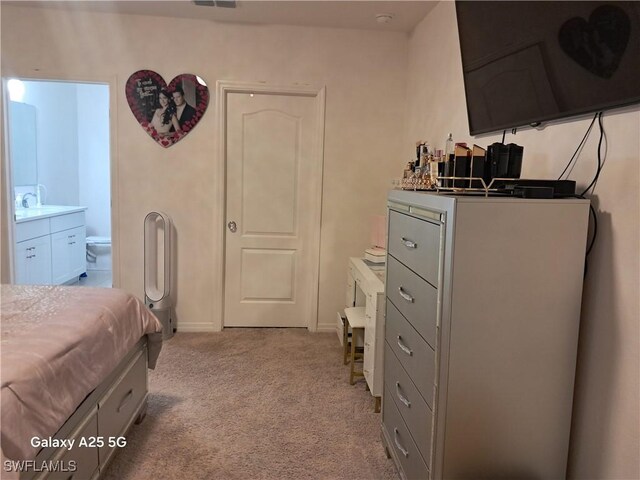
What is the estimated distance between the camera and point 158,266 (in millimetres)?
4070

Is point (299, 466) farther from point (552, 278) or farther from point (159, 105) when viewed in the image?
point (159, 105)

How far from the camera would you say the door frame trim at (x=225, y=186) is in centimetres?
393

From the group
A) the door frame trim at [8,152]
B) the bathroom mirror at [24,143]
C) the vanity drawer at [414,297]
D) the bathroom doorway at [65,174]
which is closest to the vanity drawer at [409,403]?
the vanity drawer at [414,297]

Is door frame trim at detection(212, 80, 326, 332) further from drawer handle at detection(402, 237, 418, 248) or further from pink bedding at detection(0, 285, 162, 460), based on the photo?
drawer handle at detection(402, 237, 418, 248)

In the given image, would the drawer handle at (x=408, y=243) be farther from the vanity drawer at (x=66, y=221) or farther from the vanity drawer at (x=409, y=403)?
the vanity drawer at (x=66, y=221)

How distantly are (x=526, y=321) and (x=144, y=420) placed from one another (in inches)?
82.0

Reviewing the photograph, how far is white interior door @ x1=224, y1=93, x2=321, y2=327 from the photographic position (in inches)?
158

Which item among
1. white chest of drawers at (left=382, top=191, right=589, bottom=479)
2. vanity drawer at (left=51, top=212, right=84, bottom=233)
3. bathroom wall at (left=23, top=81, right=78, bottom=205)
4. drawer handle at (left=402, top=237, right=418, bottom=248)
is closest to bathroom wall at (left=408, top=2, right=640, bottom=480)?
white chest of drawers at (left=382, top=191, right=589, bottom=479)

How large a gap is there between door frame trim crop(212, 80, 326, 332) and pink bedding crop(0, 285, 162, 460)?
1.53 meters

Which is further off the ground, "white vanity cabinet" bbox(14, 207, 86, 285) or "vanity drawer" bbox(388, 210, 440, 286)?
"vanity drawer" bbox(388, 210, 440, 286)

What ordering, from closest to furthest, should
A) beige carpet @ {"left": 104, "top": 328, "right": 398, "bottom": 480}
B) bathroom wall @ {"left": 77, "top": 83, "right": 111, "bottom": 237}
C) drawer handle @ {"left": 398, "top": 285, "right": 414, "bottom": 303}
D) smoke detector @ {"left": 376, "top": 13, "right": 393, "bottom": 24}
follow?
drawer handle @ {"left": 398, "top": 285, "right": 414, "bottom": 303}
beige carpet @ {"left": 104, "top": 328, "right": 398, "bottom": 480}
smoke detector @ {"left": 376, "top": 13, "right": 393, "bottom": 24}
bathroom wall @ {"left": 77, "top": 83, "right": 111, "bottom": 237}

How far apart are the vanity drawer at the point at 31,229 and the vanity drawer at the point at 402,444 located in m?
3.45

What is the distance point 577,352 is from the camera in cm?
169

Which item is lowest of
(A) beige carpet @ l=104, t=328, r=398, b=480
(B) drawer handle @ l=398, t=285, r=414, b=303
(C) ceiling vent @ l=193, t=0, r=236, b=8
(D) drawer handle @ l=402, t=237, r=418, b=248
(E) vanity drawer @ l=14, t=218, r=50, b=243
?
(A) beige carpet @ l=104, t=328, r=398, b=480
